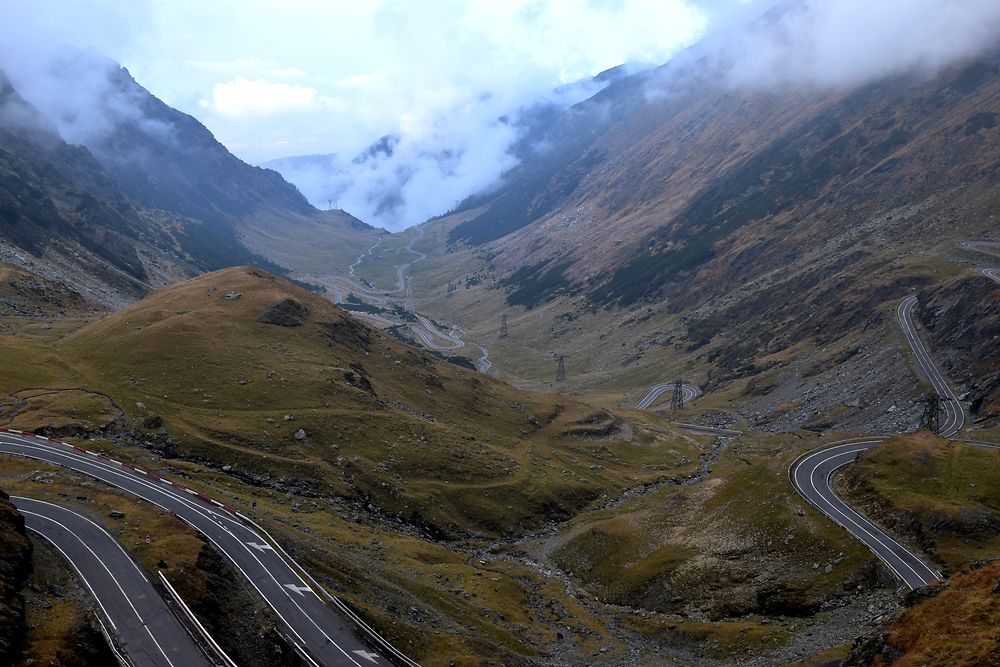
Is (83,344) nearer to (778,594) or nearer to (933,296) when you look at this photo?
(778,594)

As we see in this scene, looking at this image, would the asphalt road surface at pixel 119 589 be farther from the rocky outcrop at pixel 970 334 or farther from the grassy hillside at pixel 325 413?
the rocky outcrop at pixel 970 334

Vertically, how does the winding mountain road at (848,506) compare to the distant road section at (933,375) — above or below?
below

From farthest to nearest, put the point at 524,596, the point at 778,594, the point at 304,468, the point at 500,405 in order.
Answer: the point at 500,405 → the point at 304,468 → the point at 524,596 → the point at 778,594

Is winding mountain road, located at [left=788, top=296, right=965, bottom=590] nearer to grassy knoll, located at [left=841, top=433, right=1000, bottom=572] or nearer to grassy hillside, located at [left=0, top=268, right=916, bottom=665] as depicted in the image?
grassy knoll, located at [left=841, top=433, right=1000, bottom=572]

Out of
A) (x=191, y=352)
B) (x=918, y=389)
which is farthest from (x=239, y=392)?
(x=918, y=389)

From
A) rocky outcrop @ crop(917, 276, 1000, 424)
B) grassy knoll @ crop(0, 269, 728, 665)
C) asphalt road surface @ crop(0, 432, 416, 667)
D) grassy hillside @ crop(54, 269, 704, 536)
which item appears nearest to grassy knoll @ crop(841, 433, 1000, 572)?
grassy knoll @ crop(0, 269, 728, 665)

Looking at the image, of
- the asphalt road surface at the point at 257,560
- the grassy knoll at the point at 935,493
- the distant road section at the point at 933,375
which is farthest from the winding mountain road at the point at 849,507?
the asphalt road surface at the point at 257,560

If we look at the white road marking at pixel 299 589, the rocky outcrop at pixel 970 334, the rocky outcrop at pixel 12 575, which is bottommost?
the rocky outcrop at pixel 12 575
